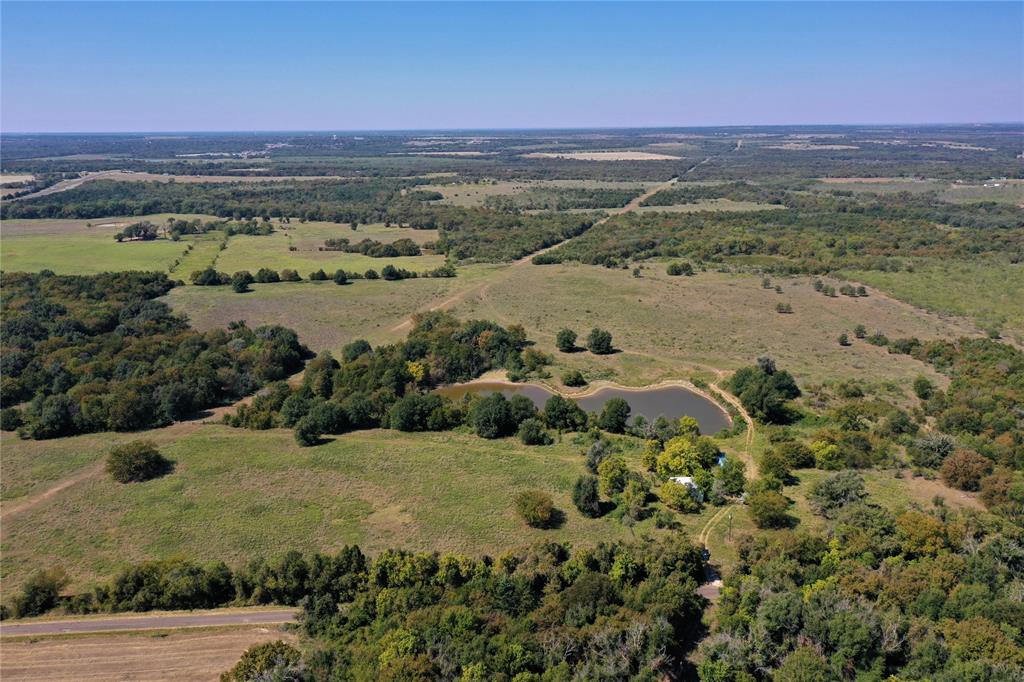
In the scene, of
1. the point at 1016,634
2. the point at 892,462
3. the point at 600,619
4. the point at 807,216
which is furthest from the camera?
the point at 807,216

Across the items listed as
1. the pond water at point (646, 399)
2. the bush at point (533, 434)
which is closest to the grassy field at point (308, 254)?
the pond water at point (646, 399)

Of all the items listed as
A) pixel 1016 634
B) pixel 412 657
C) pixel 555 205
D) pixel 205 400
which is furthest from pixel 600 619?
pixel 555 205

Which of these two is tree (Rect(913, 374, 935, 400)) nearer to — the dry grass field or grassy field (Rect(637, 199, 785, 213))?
the dry grass field

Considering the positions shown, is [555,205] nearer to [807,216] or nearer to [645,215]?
[645,215]

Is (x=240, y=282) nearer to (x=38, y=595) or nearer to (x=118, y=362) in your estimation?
(x=118, y=362)

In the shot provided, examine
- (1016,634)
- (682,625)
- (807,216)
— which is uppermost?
(807,216)

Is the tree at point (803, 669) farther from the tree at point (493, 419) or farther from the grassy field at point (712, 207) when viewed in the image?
the grassy field at point (712, 207)

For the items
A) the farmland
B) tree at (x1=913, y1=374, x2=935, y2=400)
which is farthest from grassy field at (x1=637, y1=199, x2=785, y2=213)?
tree at (x1=913, y1=374, x2=935, y2=400)

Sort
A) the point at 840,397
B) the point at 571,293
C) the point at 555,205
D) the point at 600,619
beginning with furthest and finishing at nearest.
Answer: the point at 555,205
the point at 571,293
the point at 840,397
the point at 600,619
